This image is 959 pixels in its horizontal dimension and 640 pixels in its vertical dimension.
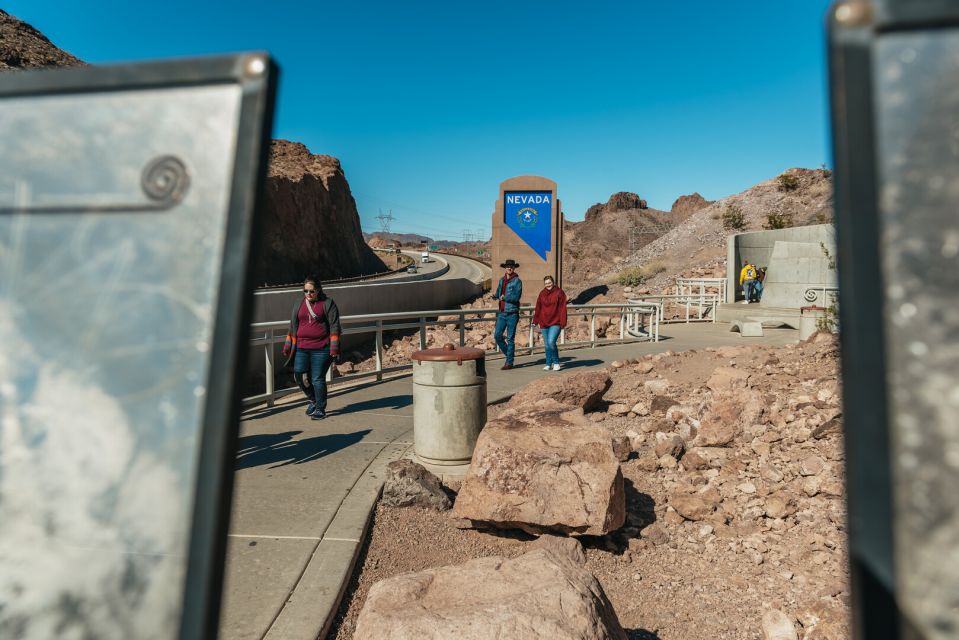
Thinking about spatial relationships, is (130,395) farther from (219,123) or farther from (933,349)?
(933,349)

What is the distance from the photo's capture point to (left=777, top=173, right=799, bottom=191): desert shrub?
5616cm

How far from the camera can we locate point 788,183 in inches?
2219

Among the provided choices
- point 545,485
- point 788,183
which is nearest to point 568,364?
point 545,485

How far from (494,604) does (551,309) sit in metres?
7.93

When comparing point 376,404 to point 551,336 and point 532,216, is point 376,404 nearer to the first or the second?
point 551,336

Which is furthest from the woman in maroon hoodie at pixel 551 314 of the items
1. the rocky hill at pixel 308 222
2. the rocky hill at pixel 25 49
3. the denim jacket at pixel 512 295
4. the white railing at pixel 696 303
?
the rocky hill at pixel 25 49

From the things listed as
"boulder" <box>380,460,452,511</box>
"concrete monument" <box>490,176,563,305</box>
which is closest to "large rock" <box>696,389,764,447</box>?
"boulder" <box>380,460,452,511</box>

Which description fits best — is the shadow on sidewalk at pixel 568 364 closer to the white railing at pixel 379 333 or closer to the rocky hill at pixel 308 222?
the white railing at pixel 379 333

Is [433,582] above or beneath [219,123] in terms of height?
beneath

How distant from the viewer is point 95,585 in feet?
3.15

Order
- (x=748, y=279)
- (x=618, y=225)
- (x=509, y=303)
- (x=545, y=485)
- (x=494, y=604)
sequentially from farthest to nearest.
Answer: (x=618, y=225)
(x=748, y=279)
(x=509, y=303)
(x=545, y=485)
(x=494, y=604)

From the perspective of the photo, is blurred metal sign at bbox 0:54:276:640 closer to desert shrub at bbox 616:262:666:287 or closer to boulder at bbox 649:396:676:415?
boulder at bbox 649:396:676:415

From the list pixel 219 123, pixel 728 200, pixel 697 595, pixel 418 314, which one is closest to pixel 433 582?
pixel 697 595

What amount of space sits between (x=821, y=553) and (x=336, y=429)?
14.1 feet
